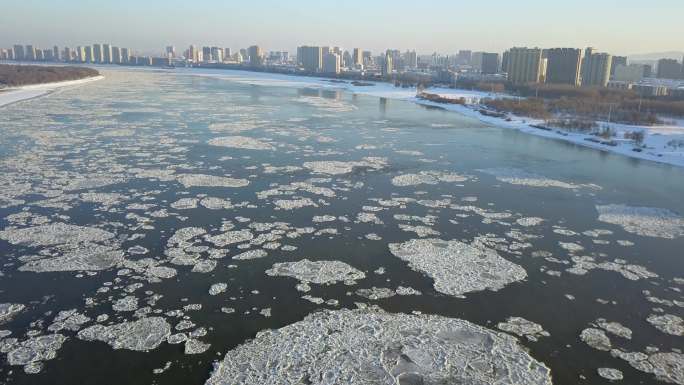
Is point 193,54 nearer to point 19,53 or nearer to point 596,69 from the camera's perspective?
point 19,53

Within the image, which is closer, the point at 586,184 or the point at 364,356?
the point at 364,356

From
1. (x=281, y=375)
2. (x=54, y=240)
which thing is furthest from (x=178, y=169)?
(x=281, y=375)

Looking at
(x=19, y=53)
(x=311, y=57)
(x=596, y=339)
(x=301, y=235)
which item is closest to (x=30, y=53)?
(x=19, y=53)

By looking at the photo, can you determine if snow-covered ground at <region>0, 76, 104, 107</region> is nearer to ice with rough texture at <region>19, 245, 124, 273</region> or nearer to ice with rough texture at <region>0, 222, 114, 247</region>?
ice with rough texture at <region>0, 222, 114, 247</region>

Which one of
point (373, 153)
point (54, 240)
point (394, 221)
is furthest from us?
point (373, 153)

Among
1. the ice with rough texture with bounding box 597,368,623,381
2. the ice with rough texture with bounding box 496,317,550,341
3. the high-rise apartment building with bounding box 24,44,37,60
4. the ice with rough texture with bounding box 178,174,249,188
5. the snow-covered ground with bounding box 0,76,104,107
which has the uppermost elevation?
the high-rise apartment building with bounding box 24,44,37,60

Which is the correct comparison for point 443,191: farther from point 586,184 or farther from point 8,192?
point 8,192

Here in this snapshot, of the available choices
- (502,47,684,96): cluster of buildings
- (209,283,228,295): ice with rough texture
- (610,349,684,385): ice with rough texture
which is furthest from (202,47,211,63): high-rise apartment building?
(610,349,684,385): ice with rough texture
